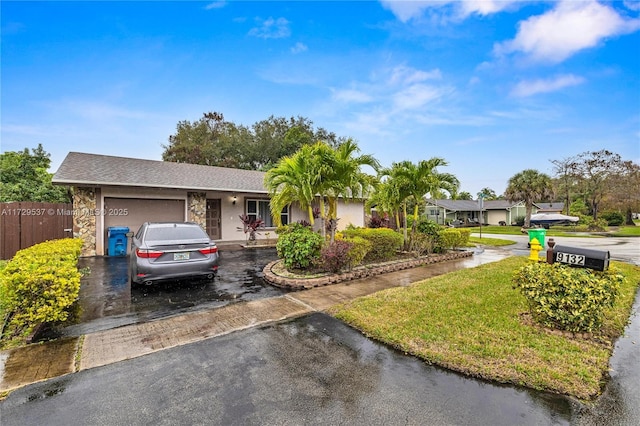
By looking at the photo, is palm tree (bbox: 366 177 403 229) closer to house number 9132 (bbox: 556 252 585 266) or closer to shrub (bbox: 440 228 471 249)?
shrub (bbox: 440 228 471 249)

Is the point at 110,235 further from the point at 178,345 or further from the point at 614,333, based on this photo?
the point at 614,333

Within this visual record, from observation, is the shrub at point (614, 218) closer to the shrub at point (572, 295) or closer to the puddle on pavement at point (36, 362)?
the shrub at point (572, 295)

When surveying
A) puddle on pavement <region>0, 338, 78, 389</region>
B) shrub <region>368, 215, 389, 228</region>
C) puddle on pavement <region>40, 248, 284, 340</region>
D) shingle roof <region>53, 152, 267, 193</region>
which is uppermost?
shingle roof <region>53, 152, 267, 193</region>

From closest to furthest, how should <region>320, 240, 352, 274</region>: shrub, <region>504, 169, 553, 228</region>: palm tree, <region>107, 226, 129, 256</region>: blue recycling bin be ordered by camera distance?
1. <region>320, 240, 352, 274</region>: shrub
2. <region>107, 226, 129, 256</region>: blue recycling bin
3. <region>504, 169, 553, 228</region>: palm tree

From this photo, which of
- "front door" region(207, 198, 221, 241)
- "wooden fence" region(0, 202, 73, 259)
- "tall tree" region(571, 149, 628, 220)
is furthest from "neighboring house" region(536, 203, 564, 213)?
"wooden fence" region(0, 202, 73, 259)

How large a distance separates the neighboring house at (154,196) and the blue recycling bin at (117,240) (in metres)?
0.41

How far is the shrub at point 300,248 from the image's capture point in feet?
23.3

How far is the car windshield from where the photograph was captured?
5945 mm

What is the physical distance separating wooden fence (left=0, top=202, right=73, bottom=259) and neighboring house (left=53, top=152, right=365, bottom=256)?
2.88ft

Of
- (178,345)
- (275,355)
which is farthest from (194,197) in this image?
(275,355)

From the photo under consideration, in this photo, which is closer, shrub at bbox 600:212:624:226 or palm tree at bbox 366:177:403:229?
palm tree at bbox 366:177:403:229

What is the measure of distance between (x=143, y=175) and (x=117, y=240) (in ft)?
9.22

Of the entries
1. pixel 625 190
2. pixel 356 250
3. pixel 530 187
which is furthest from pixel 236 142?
pixel 625 190

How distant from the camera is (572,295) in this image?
12.4 ft
